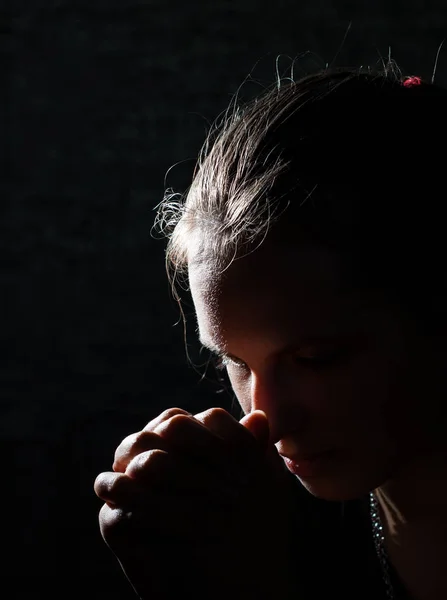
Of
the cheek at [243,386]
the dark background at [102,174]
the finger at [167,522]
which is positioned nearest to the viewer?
the finger at [167,522]

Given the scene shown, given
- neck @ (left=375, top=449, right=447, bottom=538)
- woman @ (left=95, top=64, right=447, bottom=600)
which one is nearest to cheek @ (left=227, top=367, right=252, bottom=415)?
woman @ (left=95, top=64, right=447, bottom=600)

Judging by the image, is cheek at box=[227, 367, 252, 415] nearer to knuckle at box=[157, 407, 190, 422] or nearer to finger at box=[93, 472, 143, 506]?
knuckle at box=[157, 407, 190, 422]

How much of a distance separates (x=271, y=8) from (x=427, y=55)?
0.76 meters

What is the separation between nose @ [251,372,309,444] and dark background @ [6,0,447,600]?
7.94 ft

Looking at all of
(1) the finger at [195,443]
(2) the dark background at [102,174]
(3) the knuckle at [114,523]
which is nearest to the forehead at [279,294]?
(1) the finger at [195,443]

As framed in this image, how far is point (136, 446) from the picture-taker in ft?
2.56

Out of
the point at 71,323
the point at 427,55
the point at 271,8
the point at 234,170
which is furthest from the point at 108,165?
the point at 234,170

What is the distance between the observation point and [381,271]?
77 cm

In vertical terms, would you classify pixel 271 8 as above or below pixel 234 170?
above

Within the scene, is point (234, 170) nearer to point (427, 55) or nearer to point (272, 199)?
point (272, 199)

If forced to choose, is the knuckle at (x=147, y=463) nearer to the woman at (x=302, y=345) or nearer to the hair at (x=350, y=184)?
the woman at (x=302, y=345)

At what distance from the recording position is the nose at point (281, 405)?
765 mm

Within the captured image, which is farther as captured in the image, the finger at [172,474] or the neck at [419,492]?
the neck at [419,492]

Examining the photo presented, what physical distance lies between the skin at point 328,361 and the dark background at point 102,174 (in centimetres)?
241
